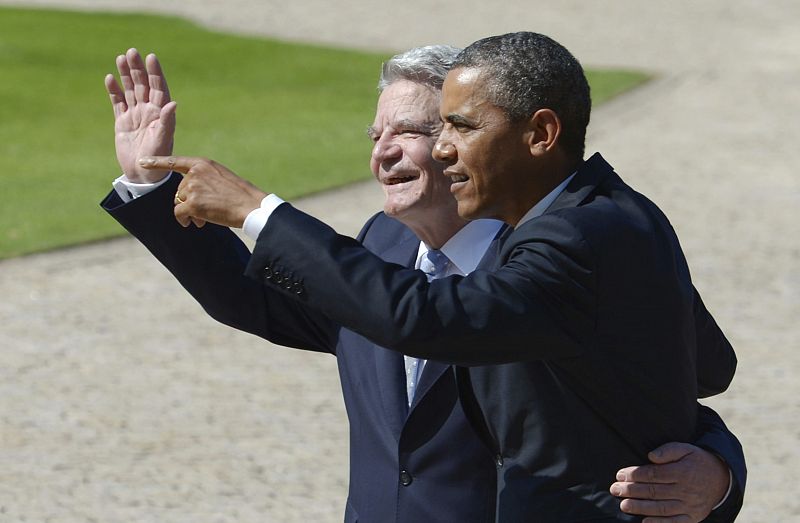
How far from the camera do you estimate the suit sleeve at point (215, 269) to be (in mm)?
3400

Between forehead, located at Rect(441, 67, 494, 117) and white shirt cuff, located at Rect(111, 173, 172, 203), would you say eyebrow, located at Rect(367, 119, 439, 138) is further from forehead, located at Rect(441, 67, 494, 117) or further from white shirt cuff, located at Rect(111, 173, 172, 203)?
forehead, located at Rect(441, 67, 494, 117)

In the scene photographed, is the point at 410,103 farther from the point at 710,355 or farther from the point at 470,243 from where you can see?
the point at 710,355

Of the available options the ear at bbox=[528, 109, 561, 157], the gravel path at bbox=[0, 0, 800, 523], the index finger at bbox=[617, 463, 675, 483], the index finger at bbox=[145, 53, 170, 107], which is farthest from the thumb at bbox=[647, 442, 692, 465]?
the gravel path at bbox=[0, 0, 800, 523]

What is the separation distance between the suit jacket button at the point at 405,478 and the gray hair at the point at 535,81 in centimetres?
90

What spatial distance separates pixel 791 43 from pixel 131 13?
32.5ft

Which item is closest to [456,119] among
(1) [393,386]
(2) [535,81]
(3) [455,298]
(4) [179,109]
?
(2) [535,81]

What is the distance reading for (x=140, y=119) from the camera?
11.5 feet

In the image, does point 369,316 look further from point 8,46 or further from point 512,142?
point 8,46

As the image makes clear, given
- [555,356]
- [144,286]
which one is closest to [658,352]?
[555,356]

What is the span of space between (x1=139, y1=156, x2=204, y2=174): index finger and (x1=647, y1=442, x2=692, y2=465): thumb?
1.02 meters

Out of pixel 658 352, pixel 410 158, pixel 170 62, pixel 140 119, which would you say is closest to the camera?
pixel 658 352

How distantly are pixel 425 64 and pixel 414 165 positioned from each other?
25 cm

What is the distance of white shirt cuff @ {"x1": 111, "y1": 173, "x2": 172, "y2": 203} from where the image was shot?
Answer: 134 inches

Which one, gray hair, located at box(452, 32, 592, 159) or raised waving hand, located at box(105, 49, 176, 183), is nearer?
gray hair, located at box(452, 32, 592, 159)
